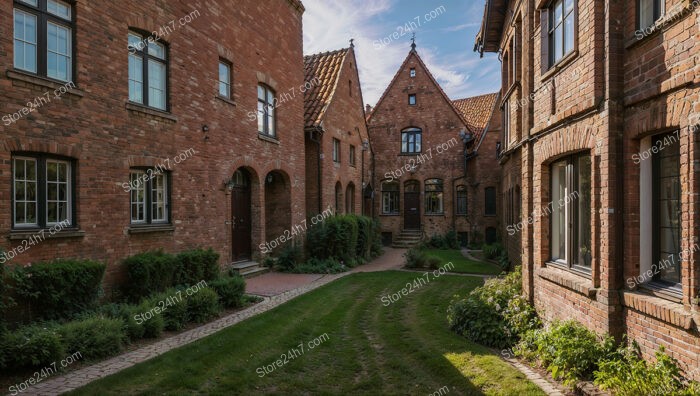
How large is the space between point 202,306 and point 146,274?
1431 mm

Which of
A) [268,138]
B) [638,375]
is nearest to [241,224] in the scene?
[268,138]

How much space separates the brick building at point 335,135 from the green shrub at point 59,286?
11.0m

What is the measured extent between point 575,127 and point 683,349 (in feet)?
10.7

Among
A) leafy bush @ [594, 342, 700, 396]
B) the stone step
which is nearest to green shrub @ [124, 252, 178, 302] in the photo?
the stone step

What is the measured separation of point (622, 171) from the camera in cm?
551

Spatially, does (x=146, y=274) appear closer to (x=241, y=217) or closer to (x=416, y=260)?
(x=241, y=217)

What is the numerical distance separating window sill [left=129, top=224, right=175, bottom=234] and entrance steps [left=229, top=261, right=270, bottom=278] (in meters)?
2.87

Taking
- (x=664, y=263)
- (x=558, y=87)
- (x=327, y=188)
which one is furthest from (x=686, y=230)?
(x=327, y=188)

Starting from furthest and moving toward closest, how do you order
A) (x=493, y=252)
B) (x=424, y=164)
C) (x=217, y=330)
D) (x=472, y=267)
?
(x=424, y=164) → (x=493, y=252) → (x=472, y=267) → (x=217, y=330)

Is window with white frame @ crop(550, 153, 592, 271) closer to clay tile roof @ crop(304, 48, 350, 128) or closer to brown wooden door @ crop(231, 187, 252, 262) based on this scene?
brown wooden door @ crop(231, 187, 252, 262)

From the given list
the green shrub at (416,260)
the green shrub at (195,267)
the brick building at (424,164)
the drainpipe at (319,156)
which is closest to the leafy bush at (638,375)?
the green shrub at (195,267)

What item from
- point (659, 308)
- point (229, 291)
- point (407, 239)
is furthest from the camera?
point (407, 239)

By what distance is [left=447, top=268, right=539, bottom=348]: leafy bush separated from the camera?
24.0ft

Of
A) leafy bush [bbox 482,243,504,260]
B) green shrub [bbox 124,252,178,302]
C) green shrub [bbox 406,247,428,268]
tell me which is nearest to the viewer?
green shrub [bbox 124,252,178,302]
